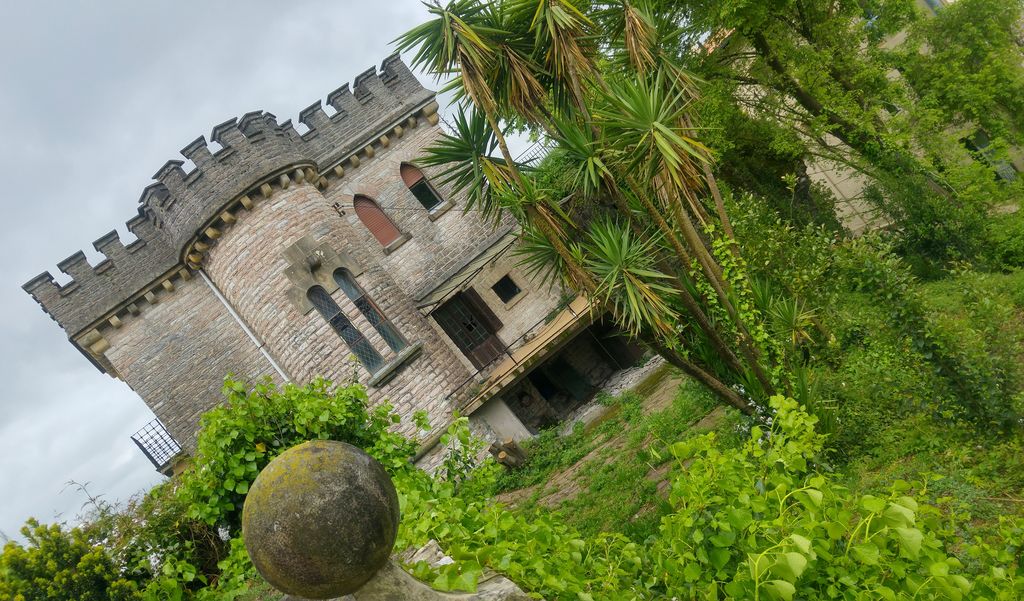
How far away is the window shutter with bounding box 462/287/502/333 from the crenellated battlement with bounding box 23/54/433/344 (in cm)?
513

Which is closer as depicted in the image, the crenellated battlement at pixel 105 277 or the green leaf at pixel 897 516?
the green leaf at pixel 897 516

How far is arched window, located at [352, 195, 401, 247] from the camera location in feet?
54.6

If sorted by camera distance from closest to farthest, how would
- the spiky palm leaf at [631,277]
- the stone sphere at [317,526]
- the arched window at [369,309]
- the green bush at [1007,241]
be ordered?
the stone sphere at [317,526] → the spiky palm leaf at [631,277] → the green bush at [1007,241] → the arched window at [369,309]

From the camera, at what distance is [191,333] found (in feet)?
47.3

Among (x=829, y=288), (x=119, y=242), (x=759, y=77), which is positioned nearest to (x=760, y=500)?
→ (x=829, y=288)

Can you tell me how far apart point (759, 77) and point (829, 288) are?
5753mm

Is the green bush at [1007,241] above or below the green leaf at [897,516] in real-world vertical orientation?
below

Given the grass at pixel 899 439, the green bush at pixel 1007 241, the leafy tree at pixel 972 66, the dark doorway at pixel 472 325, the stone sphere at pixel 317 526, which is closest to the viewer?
the stone sphere at pixel 317 526

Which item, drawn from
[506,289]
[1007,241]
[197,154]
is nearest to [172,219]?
[197,154]

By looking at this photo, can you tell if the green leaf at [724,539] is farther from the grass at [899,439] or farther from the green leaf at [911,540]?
the grass at [899,439]

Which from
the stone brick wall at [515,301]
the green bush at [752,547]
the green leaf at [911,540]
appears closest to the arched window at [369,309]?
the stone brick wall at [515,301]

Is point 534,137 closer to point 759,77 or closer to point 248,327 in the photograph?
point 759,77

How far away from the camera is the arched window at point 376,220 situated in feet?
54.6

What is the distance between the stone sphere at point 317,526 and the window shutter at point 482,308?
576 inches
